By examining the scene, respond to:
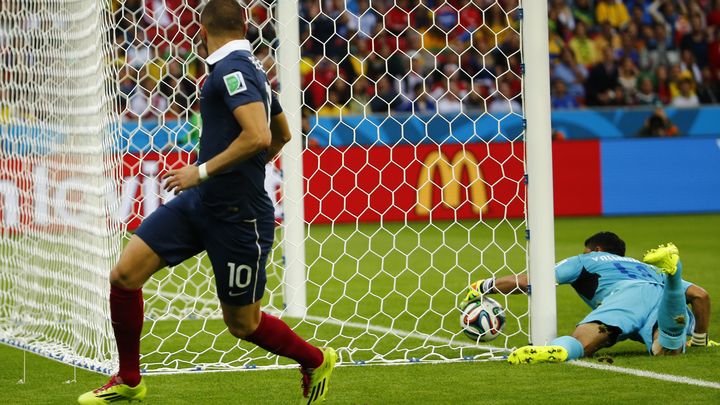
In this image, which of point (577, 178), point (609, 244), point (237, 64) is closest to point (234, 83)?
point (237, 64)

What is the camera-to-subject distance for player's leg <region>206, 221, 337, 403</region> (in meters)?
5.03

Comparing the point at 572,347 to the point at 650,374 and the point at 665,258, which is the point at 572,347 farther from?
the point at 665,258

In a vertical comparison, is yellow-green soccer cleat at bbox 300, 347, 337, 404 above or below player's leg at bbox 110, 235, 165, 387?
below

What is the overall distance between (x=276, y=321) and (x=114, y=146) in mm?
1888

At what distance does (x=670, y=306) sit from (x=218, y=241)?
8.62ft

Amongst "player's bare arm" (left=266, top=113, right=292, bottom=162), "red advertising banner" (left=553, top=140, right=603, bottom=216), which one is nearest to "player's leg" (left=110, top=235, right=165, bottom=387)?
"player's bare arm" (left=266, top=113, right=292, bottom=162)

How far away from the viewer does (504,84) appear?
18.7 metres

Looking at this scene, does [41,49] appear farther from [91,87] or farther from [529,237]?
[529,237]

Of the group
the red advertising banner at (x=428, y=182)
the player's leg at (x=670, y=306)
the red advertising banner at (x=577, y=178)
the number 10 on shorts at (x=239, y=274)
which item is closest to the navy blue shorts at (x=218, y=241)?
the number 10 on shorts at (x=239, y=274)

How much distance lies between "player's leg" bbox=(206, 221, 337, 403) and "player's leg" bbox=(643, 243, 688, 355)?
1.86m

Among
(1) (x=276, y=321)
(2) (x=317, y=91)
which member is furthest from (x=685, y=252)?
(1) (x=276, y=321)

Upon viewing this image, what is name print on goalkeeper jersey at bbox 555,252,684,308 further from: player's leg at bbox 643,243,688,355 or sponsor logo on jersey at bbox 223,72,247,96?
sponsor logo on jersey at bbox 223,72,247,96

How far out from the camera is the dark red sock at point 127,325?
520 centimetres

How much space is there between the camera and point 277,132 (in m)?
5.35
